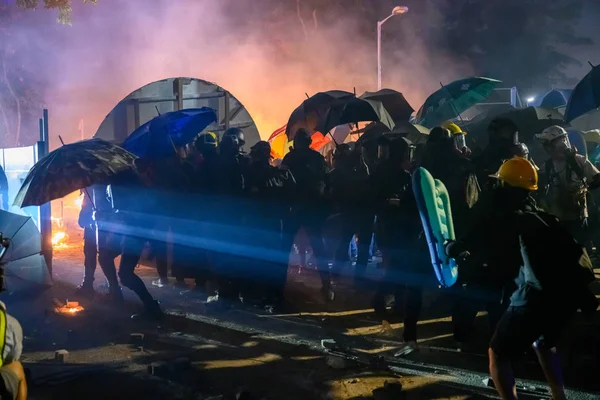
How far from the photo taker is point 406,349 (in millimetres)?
5855

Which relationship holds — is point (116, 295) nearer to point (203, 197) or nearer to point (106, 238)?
point (106, 238)

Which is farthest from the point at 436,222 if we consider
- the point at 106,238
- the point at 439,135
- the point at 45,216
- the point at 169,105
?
the point at 169,105

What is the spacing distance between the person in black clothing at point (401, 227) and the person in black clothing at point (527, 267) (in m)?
1.97

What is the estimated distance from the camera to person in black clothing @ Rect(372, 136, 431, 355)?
6.00m

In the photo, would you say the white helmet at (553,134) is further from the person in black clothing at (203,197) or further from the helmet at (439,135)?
the person in black clothing at (203,197)

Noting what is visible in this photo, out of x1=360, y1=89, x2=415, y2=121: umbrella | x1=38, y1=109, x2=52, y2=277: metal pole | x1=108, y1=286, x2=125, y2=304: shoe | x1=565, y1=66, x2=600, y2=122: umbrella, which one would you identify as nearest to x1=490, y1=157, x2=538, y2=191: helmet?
x1=565, y1=66, x2=600, y2=122: umbrella

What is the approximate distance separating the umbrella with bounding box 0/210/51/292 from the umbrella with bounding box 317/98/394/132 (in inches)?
183

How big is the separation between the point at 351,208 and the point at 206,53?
75.6ft

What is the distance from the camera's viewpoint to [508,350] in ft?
12.4

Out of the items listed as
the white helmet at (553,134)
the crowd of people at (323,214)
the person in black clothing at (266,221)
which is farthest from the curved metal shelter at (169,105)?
the white helmet at (553,134)

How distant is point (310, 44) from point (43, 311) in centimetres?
2668

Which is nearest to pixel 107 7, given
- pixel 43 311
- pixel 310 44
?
pixel 310 44

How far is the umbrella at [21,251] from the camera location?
19.8ft

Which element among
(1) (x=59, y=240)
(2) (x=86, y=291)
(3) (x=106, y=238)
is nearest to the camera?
(3) (x=106, y=238)
